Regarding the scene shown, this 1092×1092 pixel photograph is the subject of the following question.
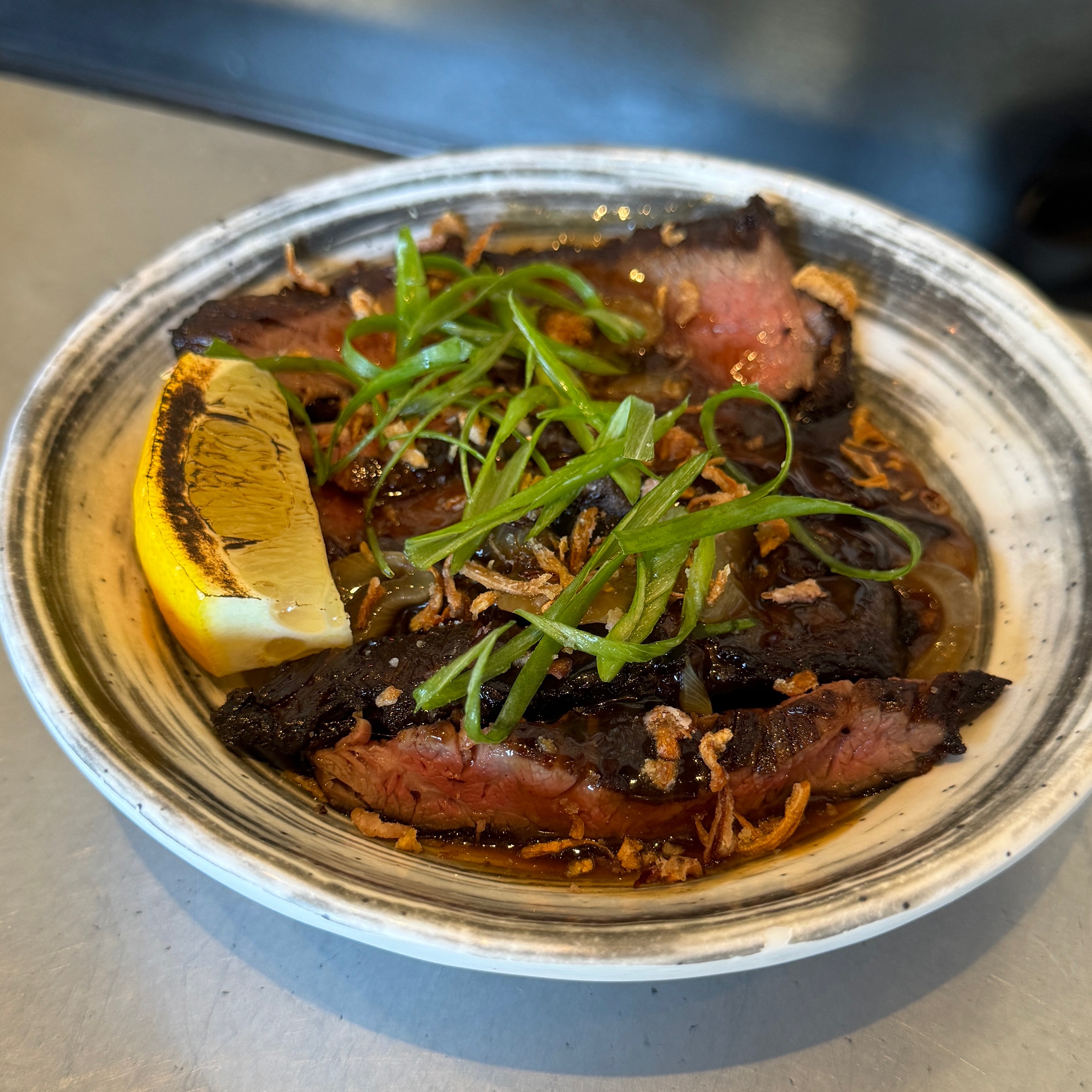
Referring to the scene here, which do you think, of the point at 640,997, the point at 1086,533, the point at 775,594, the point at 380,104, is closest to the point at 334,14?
the point at 380,104

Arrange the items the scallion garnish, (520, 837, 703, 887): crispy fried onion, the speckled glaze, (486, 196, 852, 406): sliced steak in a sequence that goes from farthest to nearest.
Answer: (486, 196, 852, 406): sliced steak → the scallion garnish → (520, 837, 703, 887): crispy fried onion → the speckled glaze

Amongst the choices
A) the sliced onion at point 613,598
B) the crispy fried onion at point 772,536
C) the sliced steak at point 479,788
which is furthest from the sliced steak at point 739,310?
the sliced steak at point 479,788

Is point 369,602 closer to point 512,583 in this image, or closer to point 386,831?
point 512,583

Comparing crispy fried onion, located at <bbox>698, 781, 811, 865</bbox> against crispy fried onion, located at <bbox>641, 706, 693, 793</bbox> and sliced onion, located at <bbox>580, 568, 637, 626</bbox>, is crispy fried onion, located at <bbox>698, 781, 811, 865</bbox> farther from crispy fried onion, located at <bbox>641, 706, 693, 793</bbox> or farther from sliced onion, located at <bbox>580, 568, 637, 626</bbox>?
sliced onion, located at <bbox>580, 568, 637, 626</bbox>

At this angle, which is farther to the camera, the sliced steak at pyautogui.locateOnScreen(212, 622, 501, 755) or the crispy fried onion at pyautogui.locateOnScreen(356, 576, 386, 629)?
the crispy fried onion at pyautogui.locateOnScreen(356, 576, 386, 629)

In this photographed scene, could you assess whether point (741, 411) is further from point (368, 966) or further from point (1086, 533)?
point (368, 966)

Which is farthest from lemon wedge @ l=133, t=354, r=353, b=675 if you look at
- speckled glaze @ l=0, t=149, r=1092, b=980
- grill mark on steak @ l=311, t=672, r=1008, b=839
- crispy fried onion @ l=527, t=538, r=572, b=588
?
crispy fried onion @ l=527, t=538, r=572, b=588

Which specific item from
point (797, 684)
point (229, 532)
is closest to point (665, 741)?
point (797, 684)

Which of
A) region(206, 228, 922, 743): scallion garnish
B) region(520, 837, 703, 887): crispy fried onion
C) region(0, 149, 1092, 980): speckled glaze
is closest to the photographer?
region(0, 149, 1092, 980): speckled glaze
